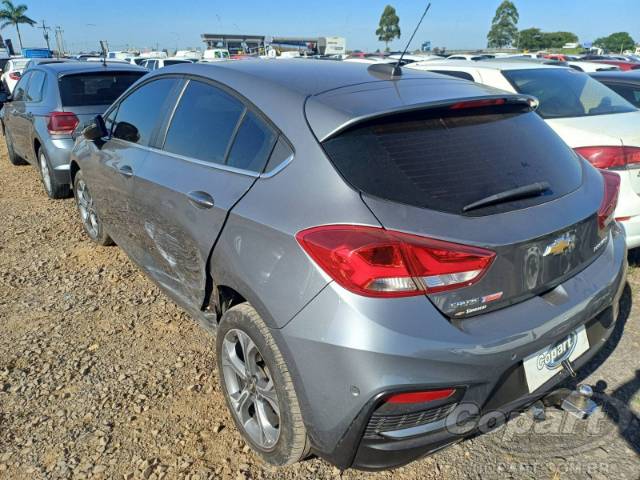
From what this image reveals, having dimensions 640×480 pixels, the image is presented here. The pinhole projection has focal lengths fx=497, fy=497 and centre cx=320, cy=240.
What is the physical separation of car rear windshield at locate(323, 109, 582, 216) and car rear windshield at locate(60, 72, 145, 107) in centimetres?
483

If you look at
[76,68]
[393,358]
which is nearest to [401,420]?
[393,358]

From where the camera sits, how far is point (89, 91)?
5.79 metres

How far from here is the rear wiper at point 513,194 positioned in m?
1.77

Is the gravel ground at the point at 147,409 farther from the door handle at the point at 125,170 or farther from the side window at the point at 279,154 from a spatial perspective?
the side window at the point at 279,154

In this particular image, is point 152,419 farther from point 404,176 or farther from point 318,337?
point 404,176

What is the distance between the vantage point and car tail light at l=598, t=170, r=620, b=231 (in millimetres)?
2195

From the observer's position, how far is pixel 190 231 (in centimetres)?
240

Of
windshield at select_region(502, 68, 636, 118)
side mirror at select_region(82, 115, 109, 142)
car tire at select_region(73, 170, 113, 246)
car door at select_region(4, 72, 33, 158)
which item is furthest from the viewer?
car door at select_region(4, 72, 33, 158)

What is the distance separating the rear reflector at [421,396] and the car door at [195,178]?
1.03 meters

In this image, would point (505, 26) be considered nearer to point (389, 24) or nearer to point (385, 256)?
point (389, 24)

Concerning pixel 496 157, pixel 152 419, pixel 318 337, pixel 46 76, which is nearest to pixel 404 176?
pixel 496 157

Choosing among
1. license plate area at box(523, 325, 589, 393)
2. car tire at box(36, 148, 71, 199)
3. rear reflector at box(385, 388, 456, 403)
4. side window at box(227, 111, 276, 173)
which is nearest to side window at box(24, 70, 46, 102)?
car tire at box(36, 148, 71, 199)

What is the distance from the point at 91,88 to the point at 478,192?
17.7 feet

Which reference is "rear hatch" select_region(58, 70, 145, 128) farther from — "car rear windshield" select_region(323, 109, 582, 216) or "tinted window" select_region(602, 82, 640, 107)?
"tinted window" select_region(602, 82, 640, 107)
